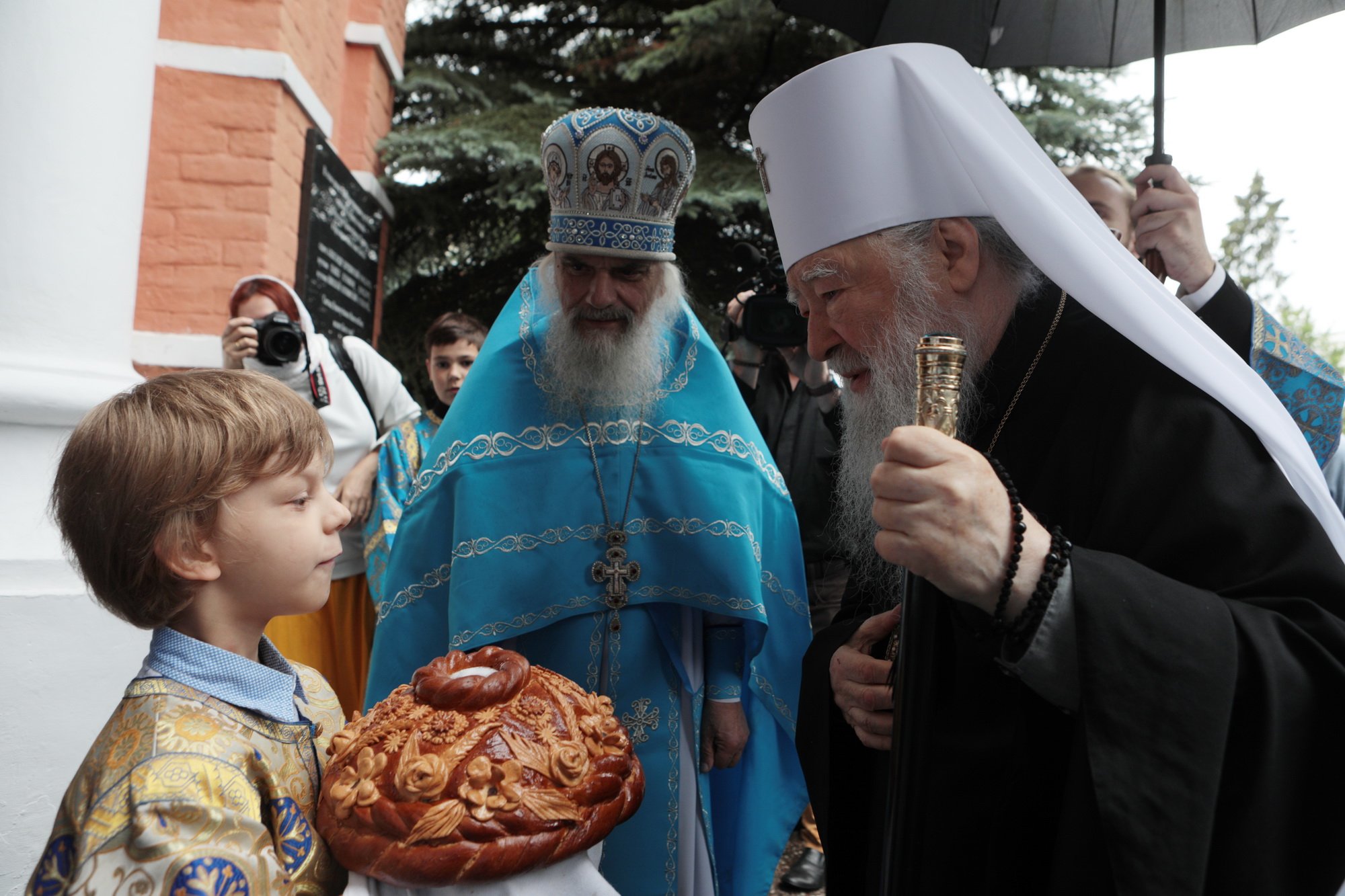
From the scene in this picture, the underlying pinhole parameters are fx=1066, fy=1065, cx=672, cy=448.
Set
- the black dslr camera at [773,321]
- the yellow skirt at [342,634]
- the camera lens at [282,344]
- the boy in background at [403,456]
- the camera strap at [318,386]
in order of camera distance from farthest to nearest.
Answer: the yellow skirt at [342,634] → the boy in background at [403,456] → the camera strap at [318,386] → the camera lens at [282,344] → the black dslr camera at [773,321]

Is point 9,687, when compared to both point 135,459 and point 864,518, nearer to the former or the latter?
point 135,459

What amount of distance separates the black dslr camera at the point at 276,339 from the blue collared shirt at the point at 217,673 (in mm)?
2706

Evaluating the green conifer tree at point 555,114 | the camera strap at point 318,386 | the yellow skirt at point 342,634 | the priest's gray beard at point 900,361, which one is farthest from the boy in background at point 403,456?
the green conifer tree at point 555,114

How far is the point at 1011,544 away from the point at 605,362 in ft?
5.57

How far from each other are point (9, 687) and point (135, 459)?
3.49 feet

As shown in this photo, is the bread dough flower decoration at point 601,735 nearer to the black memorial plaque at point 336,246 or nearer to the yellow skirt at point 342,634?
the yellow skirt at point 342,634

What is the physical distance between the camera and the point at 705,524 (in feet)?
9.18

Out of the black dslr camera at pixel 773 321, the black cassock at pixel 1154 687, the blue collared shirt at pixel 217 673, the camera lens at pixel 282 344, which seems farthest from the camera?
the camera lens at pixel 282 344

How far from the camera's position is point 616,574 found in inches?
108

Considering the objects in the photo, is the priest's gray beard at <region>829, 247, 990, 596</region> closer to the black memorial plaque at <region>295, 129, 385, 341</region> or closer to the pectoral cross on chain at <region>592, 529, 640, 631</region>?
the pectoral cross on chain at <region>592, 529, 640, 631</region>

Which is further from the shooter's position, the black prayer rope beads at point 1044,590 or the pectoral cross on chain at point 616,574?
the pectoral cross on chain at point 616,574

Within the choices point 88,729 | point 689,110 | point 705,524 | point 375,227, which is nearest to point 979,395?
point 705,524

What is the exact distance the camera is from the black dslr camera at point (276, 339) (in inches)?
165

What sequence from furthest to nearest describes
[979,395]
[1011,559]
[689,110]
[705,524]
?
[689,110] → [705,524] → [979,395] → [1011,559]
